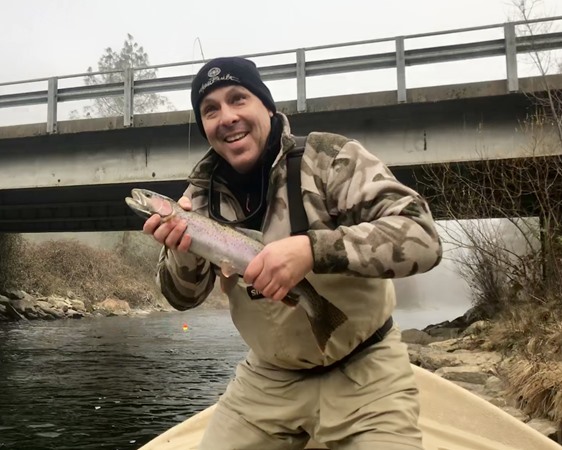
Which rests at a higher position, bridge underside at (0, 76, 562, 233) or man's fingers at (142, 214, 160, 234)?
bridge underside at (0, 76, 562, 233)

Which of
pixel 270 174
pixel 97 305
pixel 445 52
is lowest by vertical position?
pixel 97 305

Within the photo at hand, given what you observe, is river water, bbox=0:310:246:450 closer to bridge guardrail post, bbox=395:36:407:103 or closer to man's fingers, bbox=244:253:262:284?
man's fingers, bbox=244:253:262:284

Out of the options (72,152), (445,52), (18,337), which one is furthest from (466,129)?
(18,337)

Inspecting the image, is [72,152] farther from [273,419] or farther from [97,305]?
[97,305]

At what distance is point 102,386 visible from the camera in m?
10.3

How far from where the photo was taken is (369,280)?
8.16 ft

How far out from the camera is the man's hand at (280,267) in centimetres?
204

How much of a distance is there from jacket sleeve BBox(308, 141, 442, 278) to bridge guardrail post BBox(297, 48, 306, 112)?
34.2ft

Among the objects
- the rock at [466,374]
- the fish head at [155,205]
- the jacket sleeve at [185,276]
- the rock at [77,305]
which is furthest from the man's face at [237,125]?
the rock at [77,305]

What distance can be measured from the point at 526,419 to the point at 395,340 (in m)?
4.31

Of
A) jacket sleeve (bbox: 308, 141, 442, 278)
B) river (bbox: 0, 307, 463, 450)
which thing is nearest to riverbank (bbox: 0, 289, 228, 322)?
river (bbox: 0, 307, 463, 450)

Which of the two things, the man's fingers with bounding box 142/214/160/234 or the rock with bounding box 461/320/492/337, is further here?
the rock with bounding box 461/320/492/337

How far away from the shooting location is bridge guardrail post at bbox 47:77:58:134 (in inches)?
572

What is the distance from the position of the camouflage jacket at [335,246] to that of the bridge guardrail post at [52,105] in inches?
509
